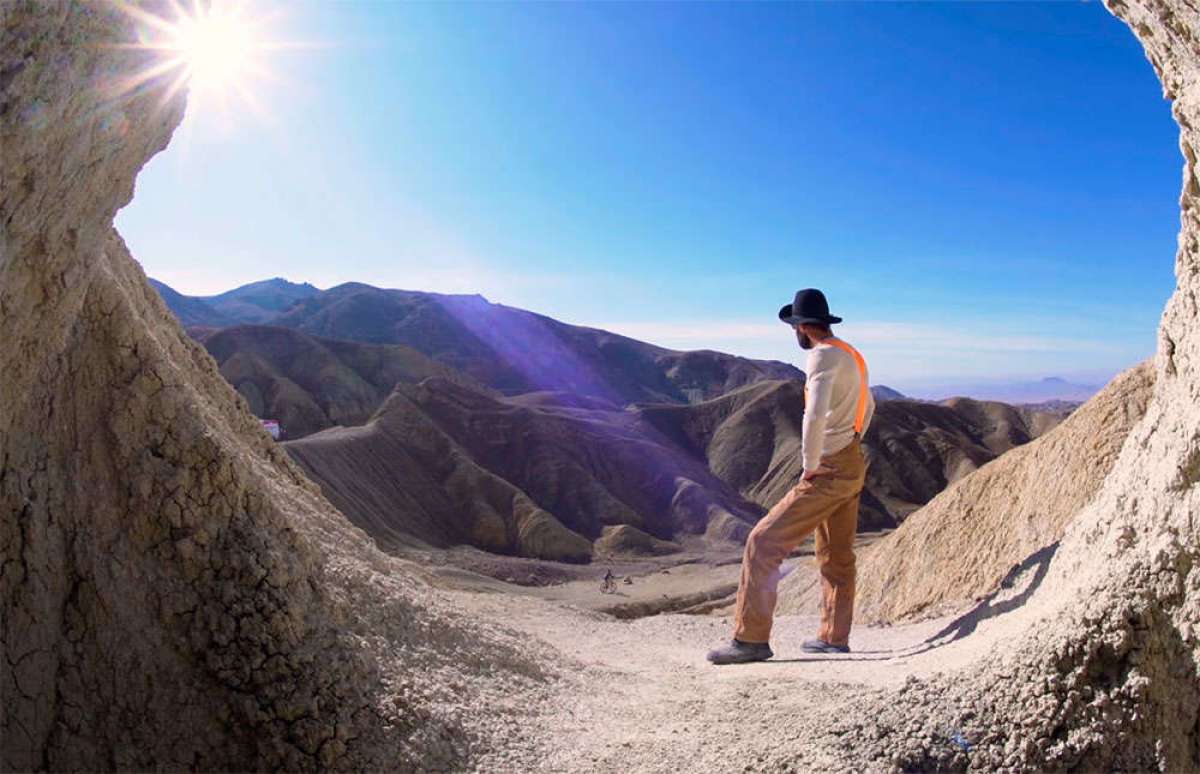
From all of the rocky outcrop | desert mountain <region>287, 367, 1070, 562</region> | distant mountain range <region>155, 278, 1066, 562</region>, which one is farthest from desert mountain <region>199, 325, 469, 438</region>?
the rocky outcrop

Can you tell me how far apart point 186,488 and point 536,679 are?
6.94ft

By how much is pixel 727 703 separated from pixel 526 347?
83.1m

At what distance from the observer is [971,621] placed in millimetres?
4605

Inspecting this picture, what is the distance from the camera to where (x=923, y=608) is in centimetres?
714

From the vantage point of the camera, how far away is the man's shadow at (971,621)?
4277 mm

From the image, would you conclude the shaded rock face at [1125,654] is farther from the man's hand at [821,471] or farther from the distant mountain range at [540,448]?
the distant mountain range at [540,448]

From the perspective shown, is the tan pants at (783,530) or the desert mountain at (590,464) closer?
the tan pants at (783,530)

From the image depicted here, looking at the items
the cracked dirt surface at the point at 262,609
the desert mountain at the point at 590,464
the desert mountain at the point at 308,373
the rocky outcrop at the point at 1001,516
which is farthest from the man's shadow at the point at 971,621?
the desert mountain at the point at 308,373

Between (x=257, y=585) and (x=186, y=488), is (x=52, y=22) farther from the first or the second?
(x=257, y=585)

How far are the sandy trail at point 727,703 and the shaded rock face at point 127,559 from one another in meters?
0.59

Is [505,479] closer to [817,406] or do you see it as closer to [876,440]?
[876,440]

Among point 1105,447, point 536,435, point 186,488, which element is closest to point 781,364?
point 536,435

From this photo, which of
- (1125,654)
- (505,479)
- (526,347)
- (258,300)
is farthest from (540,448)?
(258,300)

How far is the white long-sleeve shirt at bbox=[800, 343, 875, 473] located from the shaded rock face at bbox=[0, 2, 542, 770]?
2495 mm
